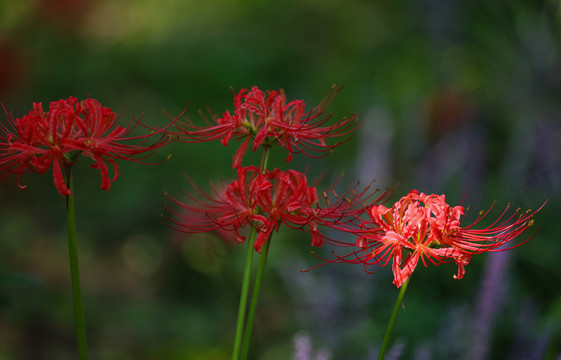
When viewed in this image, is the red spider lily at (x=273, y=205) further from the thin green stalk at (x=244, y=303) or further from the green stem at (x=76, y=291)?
the green stem at (x=76, y=291)

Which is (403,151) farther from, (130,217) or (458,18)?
(130,217)

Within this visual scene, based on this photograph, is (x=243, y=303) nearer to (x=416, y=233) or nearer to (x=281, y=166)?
(x=416, y=233)

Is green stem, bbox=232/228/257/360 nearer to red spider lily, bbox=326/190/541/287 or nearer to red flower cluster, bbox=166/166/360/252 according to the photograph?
red flower cluster, bbox=166/166/360/252

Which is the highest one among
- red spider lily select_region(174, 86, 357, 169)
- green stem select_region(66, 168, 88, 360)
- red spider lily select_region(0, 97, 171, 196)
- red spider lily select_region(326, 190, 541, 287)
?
red spider lily select_region(174, 86, 357, 169)

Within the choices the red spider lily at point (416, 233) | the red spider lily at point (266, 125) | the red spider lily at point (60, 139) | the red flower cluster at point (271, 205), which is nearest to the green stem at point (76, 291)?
the red spider lily at point (60, 139)

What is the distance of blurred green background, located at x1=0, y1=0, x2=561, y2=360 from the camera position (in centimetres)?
249

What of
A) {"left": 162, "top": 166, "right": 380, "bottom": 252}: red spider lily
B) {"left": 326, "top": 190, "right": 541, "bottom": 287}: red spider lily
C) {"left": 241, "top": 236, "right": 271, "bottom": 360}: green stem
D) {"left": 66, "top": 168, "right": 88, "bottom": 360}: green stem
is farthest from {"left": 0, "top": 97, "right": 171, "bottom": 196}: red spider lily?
{"left": 326, "top": 190, "right": 541, "bottom": 287}: red spider lily

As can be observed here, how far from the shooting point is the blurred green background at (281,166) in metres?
2.49

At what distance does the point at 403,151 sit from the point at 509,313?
189 centimetres

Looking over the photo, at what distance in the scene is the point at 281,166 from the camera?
4656 millimetres

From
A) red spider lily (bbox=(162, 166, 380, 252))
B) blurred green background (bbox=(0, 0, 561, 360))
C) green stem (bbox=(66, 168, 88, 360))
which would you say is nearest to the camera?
green stem (bbox=(66, 168, 88, 360))

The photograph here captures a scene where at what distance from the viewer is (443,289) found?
2812mm

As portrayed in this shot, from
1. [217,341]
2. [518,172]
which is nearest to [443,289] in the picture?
[518,172]

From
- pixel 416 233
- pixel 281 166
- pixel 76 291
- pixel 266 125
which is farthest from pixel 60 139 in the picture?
pixel 281 166
